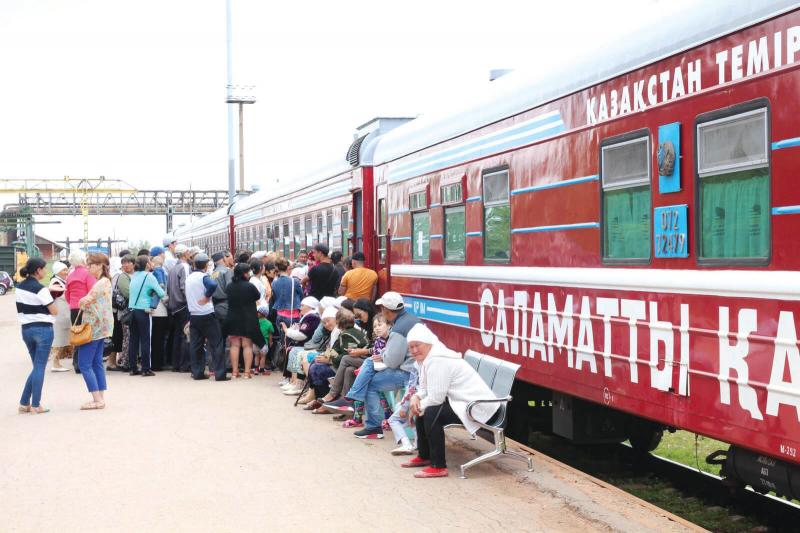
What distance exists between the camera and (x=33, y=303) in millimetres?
11484

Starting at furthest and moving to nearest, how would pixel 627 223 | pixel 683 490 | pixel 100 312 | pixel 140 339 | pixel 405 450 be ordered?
pixel 140 339, pixel 100 312, pixel 405 450, pixel 683 490, pixel 627 223

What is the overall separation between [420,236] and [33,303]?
4.25m

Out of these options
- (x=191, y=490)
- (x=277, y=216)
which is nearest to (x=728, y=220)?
(x=191, y=490)

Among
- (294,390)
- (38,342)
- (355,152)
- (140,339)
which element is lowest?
(294,390)

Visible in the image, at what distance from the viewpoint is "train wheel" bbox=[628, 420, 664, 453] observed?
8.90m

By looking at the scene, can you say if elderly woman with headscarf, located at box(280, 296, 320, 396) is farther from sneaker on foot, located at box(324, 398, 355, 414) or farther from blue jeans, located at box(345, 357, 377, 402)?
blue jeans, located at box(345, 357, 377, 402)

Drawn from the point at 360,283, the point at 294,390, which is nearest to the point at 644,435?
the point at 360,283

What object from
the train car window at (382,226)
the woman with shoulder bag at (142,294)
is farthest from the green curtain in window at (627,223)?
the woman with shoulder bag at (142,294)

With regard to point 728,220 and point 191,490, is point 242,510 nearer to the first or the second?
point 191,490

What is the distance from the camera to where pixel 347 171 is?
1592cm

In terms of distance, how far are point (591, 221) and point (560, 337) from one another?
1.02m

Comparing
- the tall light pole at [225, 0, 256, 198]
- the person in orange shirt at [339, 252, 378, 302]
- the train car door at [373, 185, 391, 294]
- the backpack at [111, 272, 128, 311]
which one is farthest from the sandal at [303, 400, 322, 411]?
the tall light pole at [225, 0, 256, 198]

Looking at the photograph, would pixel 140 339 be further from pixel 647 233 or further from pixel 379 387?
pixel 647 233

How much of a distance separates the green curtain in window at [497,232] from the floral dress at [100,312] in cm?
442
